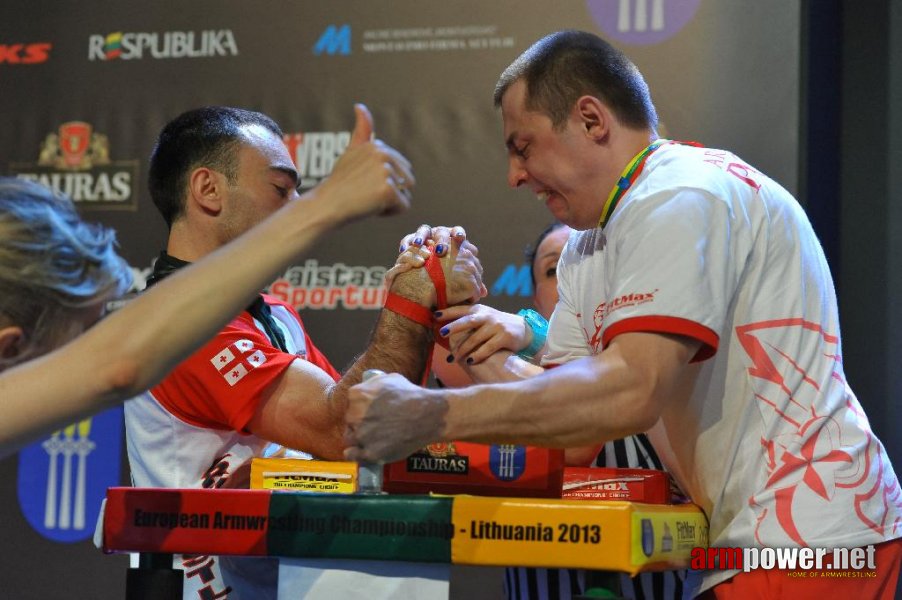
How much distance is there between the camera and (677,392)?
1683 millimetres

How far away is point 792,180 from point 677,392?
1.72 metres

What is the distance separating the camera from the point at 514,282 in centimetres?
343

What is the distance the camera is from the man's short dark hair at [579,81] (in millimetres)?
1974

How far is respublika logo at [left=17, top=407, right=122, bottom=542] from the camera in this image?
A: 367 cm

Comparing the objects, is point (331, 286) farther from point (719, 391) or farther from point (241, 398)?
point (719, 391)

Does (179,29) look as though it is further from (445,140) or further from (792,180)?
(792,180)

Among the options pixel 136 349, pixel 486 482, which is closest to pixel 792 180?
pixel 486 482

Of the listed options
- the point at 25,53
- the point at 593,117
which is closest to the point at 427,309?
the point at 593,117

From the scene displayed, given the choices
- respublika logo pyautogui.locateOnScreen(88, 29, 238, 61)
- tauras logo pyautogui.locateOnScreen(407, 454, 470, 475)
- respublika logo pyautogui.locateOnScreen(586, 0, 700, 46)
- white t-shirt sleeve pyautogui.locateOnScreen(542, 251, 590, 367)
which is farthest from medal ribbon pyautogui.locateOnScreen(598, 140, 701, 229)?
respublika logo pyautogui.locateOnScreen(88, 29, 238, 61)

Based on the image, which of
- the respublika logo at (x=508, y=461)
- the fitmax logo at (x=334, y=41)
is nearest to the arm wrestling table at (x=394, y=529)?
the respublika logo at (x=508, y=461)

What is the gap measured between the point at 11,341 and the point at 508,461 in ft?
2.35

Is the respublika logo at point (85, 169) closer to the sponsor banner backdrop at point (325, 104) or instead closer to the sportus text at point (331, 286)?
the sponsor banner backdrop at point (325, 104)

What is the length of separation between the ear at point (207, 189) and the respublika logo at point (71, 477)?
1.40 m

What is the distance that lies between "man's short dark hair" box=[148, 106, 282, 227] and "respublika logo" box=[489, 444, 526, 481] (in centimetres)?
124
